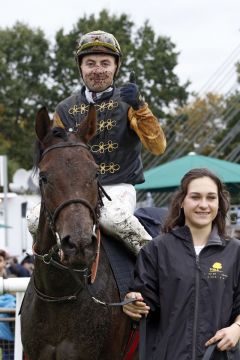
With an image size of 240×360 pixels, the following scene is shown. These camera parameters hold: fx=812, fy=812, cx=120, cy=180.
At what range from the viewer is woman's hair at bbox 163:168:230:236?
15.5 feet

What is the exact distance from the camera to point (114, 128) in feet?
19.7

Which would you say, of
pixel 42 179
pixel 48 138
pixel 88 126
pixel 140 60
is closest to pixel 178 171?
pixel 88 126

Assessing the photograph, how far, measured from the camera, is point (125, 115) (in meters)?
6.04

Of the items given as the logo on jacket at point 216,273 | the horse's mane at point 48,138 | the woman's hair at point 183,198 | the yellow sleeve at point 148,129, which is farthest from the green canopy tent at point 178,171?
the logo on jacket at point 216,273

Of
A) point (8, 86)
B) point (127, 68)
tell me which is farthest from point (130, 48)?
point (8, 86)

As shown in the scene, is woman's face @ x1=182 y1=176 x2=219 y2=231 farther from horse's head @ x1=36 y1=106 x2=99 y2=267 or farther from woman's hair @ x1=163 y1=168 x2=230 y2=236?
horse's head @ x1=36 y1=106 x2=99 y2=267

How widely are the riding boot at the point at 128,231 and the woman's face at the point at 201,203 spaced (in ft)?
3.17

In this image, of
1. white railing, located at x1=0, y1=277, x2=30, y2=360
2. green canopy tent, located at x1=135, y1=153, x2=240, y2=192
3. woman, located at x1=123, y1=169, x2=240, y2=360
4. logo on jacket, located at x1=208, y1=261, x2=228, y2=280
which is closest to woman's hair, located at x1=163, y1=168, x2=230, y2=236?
woman, located at x1=123, y1=169, x2=240, y2=360

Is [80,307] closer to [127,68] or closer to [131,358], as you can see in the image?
[131,358]

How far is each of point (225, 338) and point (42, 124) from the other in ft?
5.91

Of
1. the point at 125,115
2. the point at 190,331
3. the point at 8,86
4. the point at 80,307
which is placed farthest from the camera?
the point at 8,86

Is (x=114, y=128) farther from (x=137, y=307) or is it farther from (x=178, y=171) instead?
(x=178, y=171)

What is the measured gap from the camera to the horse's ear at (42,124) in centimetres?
509

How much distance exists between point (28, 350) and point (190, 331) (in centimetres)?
138
